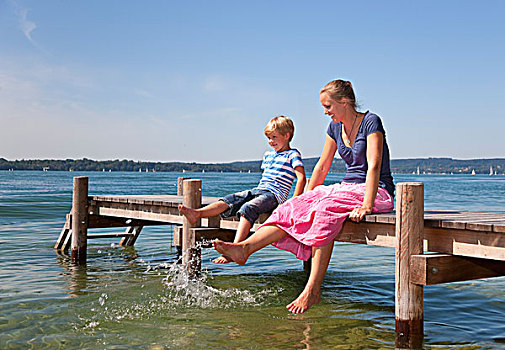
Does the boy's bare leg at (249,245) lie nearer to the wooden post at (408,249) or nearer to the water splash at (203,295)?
the wooden post at (408,249)

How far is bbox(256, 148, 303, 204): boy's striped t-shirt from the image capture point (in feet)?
21.0

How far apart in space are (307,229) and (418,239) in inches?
38.7

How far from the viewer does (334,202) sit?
4988mm

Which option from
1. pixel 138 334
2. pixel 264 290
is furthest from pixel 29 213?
pixel 138 334

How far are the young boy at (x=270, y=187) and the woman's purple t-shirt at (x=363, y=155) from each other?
83 cm

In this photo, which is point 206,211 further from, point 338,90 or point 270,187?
point 338,90

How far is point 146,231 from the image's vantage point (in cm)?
1634

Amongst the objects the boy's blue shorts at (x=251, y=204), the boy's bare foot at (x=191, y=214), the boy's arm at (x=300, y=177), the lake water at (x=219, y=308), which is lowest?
the lake water at (x=219, y=308)

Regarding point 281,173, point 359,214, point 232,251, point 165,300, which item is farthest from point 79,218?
point 359,214

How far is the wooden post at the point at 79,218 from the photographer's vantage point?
963cm

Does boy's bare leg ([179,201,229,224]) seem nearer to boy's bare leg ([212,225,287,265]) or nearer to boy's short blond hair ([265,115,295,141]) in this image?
boy's short blond hair ([265,115,295,141])

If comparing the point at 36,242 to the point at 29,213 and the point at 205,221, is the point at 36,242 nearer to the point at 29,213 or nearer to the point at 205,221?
the point at 205,221

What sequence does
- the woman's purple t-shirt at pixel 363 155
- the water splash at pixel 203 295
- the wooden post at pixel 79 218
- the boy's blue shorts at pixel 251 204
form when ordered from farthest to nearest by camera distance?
the wooden post at pixel 79 218 → the water splash at pixel 203 295 → the boy's blue shorts at pixel 251 204 → the woman's purple t-shirt at pixel 363 155

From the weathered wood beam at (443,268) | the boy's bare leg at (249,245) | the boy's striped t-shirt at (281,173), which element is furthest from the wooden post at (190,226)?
the weathered wood beam at (443,268)
